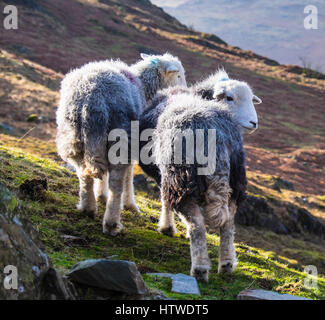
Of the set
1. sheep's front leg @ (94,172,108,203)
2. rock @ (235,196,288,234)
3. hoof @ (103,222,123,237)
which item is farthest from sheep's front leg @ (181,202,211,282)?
rock @ (235,196,288,234)

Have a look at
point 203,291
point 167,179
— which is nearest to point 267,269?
point 203,291

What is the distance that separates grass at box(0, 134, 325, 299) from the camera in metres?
4.93

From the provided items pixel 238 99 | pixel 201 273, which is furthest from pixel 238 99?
pixel 201 273

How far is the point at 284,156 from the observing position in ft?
96.3

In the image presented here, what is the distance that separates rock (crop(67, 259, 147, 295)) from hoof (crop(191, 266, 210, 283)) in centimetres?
126

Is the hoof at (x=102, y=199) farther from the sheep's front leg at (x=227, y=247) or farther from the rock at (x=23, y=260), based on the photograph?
the rock at (x=23, y=260)

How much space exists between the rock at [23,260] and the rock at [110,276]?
15.2 inches

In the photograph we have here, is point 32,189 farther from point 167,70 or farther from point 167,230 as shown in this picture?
point 167,70

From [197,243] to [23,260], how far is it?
233 cm

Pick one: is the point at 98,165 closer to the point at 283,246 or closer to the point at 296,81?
the point at 283,246

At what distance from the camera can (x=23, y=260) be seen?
299 cm

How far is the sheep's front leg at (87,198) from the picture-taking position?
6.32 m

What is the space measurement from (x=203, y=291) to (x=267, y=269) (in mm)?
1922

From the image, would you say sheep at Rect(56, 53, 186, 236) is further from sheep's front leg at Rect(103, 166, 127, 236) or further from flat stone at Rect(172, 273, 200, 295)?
flat stone at Rect(172, 273, 200, 295)
